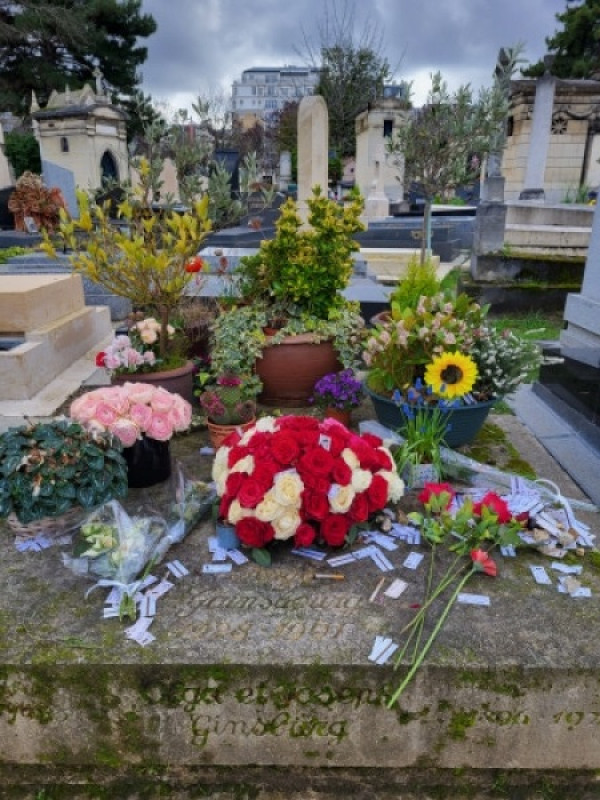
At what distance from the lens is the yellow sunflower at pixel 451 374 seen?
2840 mm

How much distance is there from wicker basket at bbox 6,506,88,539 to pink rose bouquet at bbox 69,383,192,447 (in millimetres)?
385

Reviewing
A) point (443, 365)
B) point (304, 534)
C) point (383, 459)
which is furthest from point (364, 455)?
point (443, 365)

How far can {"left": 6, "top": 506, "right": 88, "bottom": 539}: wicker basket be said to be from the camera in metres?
2.29

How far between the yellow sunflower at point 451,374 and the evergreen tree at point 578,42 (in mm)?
28179

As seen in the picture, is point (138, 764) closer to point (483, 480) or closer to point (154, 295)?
point (483, 480)

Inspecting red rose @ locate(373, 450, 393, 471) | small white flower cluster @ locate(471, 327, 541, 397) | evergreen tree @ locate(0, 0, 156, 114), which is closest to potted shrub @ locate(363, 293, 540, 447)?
small white flower cluster @ locate(471, 327, 541, 397)

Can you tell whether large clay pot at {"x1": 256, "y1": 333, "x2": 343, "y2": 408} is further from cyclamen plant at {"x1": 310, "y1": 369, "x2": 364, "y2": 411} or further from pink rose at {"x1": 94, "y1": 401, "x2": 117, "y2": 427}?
pink rose at {"x1": 94, "y1": 401, "x2": 117, "y2": 427}

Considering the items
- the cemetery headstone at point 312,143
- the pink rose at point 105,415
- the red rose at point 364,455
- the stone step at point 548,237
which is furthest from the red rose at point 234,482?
the stone step at point 548,237

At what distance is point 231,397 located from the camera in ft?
10.5

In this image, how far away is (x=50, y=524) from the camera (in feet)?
7.58

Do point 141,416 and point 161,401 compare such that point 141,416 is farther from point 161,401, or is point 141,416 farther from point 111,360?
→ point 111,360

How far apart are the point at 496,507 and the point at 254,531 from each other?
95cm

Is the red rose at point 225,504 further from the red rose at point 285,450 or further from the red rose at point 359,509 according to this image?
the red rose at point 359,509

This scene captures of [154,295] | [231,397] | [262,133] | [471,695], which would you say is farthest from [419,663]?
[262,133]
